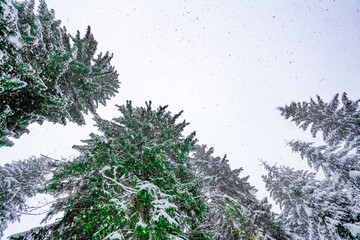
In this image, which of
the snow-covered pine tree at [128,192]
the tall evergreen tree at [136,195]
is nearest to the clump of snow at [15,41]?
the snow-covered pine tree at [128,192]

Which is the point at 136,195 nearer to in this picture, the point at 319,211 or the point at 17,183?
the point at 319,211

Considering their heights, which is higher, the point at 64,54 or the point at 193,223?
the point at 64,54

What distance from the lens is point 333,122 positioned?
11.5 metres

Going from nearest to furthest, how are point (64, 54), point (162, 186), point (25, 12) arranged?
point (162, 186) < point (64, 54) < point (25, 12)

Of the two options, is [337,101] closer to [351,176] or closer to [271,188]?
[351,176]

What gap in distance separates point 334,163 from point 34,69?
17793mm

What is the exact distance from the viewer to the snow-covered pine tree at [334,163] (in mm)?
8539

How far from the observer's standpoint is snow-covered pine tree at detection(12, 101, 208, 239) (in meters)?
3.68

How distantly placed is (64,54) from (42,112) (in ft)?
10.2

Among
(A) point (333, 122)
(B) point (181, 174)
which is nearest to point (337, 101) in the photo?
(A) point (333, 122)

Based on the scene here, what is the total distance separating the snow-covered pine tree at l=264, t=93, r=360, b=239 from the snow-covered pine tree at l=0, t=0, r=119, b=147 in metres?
15.6

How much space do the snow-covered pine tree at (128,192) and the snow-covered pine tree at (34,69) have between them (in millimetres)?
2397

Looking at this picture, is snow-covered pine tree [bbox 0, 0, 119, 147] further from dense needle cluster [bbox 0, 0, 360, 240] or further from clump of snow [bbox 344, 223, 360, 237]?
clump of snow [bbox 344, 223, 360, 237]

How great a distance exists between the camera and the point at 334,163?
10500 millimetres
